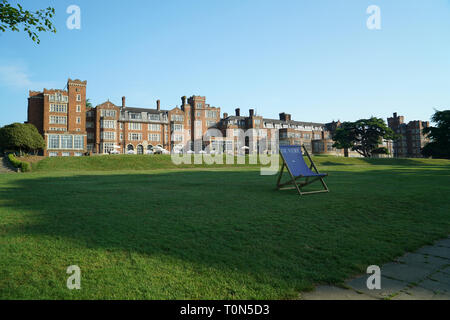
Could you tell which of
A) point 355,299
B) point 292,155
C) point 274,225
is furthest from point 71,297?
point 292,155

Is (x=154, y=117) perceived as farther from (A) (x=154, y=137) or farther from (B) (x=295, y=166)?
(B) (x=295, y=166)

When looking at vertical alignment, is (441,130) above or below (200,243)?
above

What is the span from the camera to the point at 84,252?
364 centimetres

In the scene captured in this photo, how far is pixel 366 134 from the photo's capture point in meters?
63.7

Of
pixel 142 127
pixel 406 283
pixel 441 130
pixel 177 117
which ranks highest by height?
pixel 177 117

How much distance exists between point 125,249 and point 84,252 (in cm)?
52

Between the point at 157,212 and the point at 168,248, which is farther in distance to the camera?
the point at 157,212

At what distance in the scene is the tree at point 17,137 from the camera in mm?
42750

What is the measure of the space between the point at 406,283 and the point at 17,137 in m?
53.3

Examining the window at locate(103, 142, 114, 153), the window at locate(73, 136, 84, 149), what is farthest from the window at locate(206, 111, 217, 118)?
the window at locate(73, 136, 84, 149)

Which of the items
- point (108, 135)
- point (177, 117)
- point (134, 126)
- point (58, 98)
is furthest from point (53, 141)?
point (177, 117)

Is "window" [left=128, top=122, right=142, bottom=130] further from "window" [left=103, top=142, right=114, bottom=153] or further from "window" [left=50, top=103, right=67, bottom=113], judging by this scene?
"window" [left=50, top=103, right=67, bottom=113]
